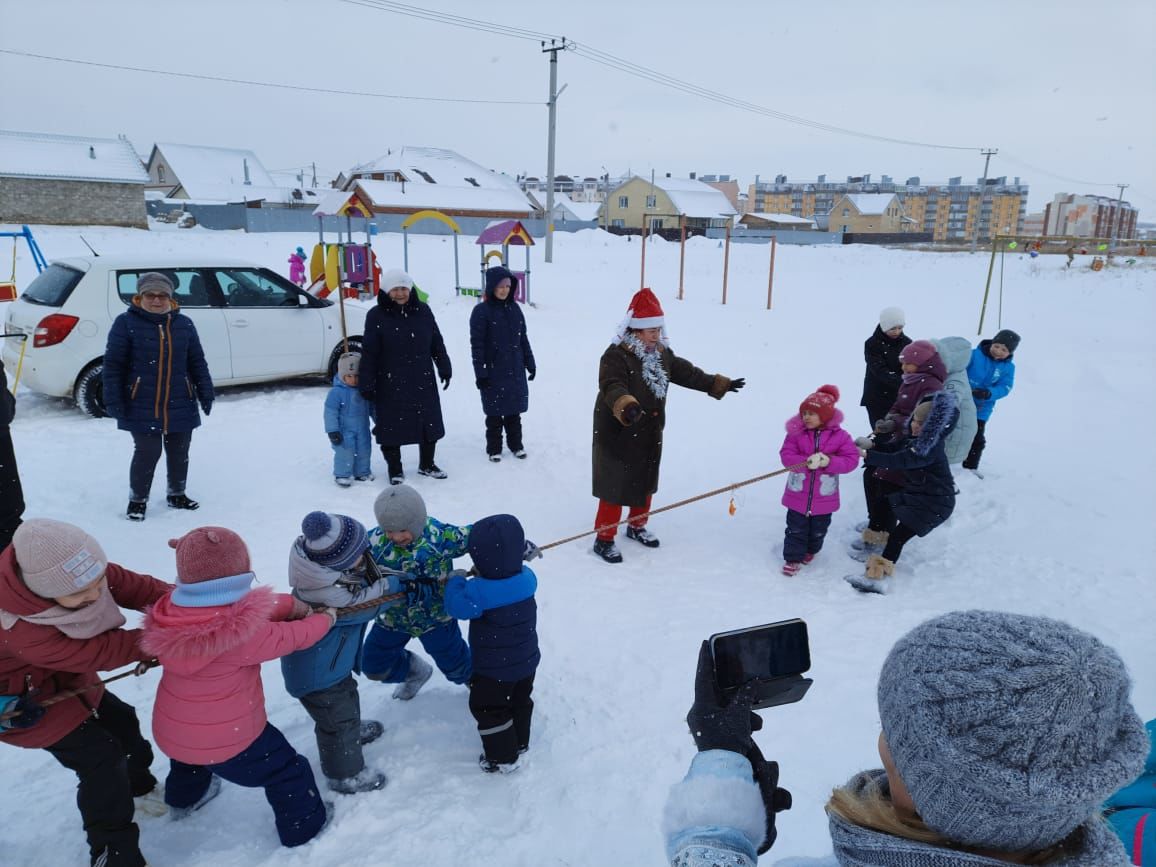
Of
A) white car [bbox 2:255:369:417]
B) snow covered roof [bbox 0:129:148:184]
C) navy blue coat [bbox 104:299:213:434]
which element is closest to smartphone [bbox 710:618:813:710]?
navy blue coat [bbox 104:299:213:434]

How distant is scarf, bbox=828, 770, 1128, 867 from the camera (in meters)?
0.93

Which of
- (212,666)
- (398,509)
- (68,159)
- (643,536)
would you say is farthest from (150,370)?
(68,159)

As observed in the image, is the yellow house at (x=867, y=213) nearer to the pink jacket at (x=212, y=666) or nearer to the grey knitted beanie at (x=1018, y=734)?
the pink jacket at (x=212, y=666)

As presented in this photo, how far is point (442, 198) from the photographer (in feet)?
151

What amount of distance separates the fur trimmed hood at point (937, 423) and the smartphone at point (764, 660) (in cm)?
358

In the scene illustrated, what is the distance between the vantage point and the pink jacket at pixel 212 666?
7.27 feet

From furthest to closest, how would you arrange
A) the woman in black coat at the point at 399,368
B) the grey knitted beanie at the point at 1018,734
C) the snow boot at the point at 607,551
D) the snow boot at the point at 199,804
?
the woman in black coat at the point at 399,368, the snow boot at the point at 607,551, the snow boot at the point at 199,804, the grey knitted beanie at the point at 1018,734

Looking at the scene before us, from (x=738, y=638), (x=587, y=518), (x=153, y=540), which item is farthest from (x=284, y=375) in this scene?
(x=738, y=638)

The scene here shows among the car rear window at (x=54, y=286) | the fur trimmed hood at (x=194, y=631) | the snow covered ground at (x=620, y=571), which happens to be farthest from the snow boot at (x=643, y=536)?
the car rear window at (x=54, y=286)

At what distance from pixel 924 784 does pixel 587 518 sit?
184 inches

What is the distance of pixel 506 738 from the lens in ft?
9.49

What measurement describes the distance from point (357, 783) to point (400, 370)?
12.4 ft

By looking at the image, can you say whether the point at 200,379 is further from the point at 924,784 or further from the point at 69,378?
the point at 924,784

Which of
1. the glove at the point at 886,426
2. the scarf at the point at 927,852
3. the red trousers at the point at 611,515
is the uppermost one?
the scarf at the point at 927,852
